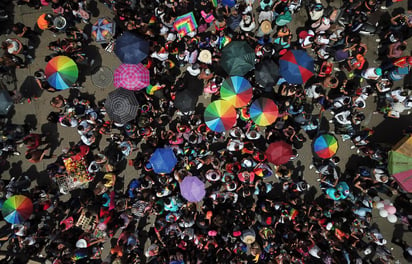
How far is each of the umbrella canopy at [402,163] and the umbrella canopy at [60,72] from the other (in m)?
12.0

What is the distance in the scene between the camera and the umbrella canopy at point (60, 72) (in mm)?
8273

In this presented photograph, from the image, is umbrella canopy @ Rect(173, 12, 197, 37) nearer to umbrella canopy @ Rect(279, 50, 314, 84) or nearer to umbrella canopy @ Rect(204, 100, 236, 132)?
umbrella canopy @ Rect(204, 100, 236, 132)

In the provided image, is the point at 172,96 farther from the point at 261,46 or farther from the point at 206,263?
the point at 206,263

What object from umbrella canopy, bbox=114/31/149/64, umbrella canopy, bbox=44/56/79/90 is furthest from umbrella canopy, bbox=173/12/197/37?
umbrella canopy, bbox=44/56/79/90

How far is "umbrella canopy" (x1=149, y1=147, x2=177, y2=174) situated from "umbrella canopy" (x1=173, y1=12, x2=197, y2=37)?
4614 millimetres

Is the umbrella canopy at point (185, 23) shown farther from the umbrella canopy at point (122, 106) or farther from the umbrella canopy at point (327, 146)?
the umbrella canopy at point (327, 146)

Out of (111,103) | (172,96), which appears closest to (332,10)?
(172,96)

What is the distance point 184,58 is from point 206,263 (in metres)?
7.59

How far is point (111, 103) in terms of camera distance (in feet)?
26.9

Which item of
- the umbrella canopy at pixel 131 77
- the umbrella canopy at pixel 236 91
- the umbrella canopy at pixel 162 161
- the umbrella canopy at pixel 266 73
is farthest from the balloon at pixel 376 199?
the umbrella canopy at pixel 131 77

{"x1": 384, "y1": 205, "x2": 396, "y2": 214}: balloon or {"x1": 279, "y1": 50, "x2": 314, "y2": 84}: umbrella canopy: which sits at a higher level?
{"x1": 279, "y1": 50, "x2": 314, "y2": 84}: umbrella canopy

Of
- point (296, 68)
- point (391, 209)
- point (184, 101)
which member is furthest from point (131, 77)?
point (391, 209)

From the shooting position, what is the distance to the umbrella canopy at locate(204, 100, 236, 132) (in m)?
8.18

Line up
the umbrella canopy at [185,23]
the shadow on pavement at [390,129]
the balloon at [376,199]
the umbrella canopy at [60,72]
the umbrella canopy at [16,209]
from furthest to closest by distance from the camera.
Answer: the shadow on pavement at [390,129], the umbrella canopy at [185,23], the balloon at [376,199], the umbrella canopy at [60,72], the umbrella canopy at [16,209]
